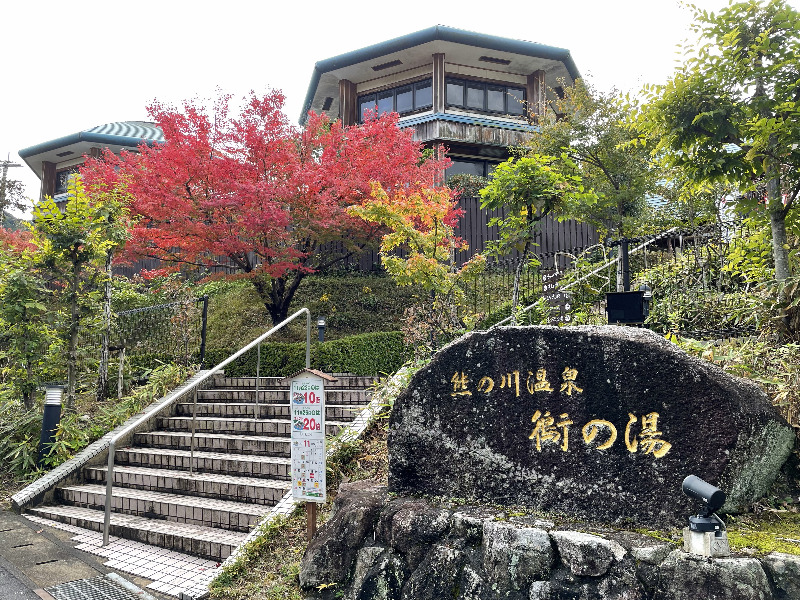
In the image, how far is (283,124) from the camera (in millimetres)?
10680

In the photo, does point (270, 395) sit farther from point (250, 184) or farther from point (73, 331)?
point (250, 184)

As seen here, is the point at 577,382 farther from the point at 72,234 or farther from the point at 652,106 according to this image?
the point at 72,234

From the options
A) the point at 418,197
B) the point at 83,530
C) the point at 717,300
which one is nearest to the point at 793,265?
the point at 717,300

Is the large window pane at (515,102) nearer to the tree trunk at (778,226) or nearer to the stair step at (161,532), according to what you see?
the tree trunk at (778,226)

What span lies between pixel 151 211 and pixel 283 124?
294 cm

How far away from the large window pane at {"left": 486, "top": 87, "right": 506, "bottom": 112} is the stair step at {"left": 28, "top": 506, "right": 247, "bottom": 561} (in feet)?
62.8

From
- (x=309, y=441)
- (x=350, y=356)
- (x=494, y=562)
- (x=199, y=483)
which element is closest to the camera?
(x=494, y=562)

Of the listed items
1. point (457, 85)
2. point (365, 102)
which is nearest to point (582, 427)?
point (457, 85)

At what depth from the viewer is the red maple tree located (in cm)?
1022

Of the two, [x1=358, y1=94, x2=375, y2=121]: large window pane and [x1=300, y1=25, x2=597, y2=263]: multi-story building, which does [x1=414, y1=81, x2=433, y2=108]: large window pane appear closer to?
[x1=300, y1=25, x2=597, y2=263]: multi-story building

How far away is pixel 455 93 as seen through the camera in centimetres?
2134

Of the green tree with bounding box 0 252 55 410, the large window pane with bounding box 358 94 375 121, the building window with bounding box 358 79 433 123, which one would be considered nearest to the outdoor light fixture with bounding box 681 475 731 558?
the green tree with bounding box 0 252 55 410

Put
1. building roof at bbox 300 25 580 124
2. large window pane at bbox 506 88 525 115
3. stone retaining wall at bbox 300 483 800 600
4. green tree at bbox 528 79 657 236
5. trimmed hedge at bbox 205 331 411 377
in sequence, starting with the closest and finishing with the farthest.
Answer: stone retaining wall at bbox 300 483 800 600
trimmed hedge at bbox 205 331 411 377
green tree at bbox 528 79 657 236
building roof at bbox 300 25 580 124
large window pane at bbox 506 88 525 115

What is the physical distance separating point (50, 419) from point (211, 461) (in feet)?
9.43
